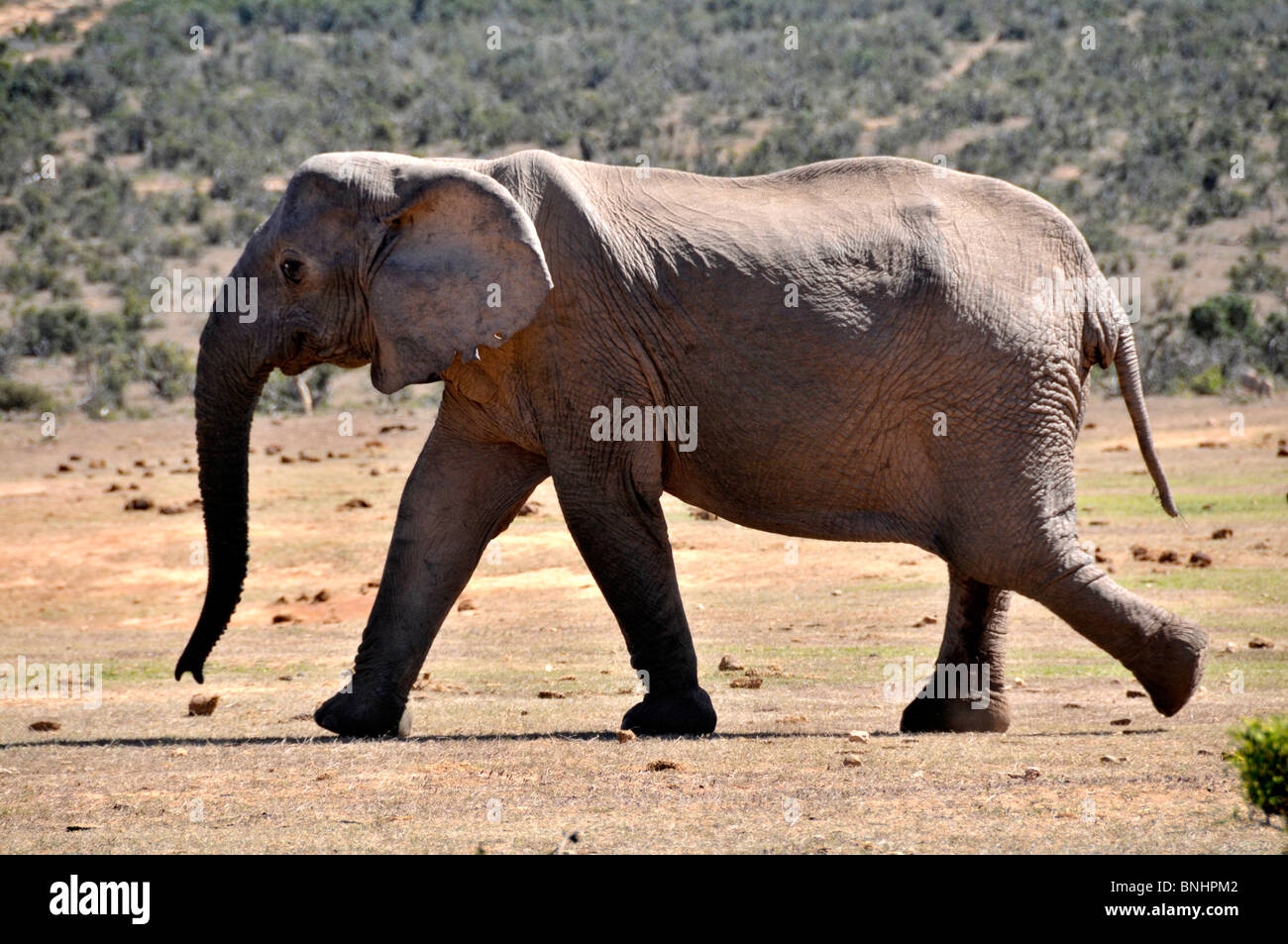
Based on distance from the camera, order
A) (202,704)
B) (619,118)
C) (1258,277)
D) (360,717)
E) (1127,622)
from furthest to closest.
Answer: (619,118)
(1258,277)
(202,704)
(360,717)
(1127,622)

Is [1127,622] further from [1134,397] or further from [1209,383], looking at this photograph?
[1209,383]

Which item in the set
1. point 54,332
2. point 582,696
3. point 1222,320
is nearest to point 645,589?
point 582,696

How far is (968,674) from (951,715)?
0.77 feet

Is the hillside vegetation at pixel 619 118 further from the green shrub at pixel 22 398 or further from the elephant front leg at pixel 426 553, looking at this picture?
the elephant front leg at pixel 426 553

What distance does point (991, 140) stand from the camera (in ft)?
157

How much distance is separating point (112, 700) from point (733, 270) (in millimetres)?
4784

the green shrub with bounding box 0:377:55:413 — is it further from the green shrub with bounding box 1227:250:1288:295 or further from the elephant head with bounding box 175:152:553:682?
the green shrub with bounding box 1227:250:1288:295

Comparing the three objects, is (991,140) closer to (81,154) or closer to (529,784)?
(81,154)

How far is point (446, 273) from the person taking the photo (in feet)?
29.1

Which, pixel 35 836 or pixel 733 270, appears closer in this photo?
pixel 35 836

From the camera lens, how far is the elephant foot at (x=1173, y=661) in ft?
29.0
